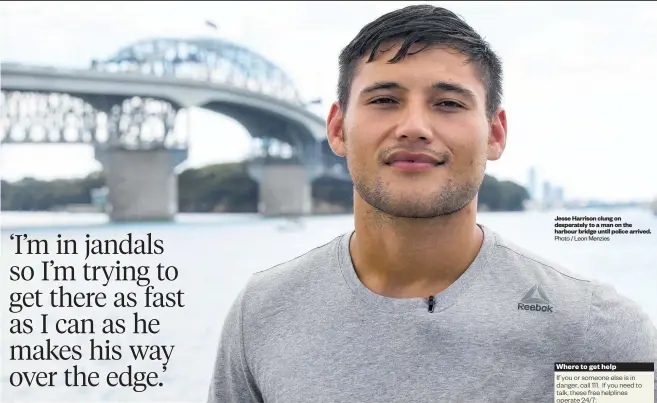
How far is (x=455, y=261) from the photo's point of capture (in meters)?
1.49

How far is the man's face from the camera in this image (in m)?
1.40

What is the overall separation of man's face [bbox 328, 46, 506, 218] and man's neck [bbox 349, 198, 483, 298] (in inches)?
1.9

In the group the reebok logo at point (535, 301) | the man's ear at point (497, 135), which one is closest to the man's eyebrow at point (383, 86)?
the man's ear at point (497, 135)

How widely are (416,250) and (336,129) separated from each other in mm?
320

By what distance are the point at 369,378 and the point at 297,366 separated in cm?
15

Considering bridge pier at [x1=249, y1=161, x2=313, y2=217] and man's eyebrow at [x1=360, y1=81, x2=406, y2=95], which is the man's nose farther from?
bridge pier at [x1=249, y1=161, x2=313, y2=217]

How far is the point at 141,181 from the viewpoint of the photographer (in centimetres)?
1177

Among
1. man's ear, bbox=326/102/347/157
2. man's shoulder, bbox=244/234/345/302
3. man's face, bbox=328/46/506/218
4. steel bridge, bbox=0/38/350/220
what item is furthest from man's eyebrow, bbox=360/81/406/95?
steel bridge, bbox=0/38/350/220

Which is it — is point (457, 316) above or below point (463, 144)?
below

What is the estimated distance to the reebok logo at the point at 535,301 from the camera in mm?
1442

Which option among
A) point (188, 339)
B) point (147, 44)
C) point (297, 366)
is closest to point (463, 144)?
point (297, 366)

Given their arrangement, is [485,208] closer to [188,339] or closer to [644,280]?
[644,280]

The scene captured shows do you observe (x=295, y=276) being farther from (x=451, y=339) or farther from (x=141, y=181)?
(x=141, y=181)

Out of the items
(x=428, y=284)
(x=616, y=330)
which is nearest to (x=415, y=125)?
(x=428, y=284)
